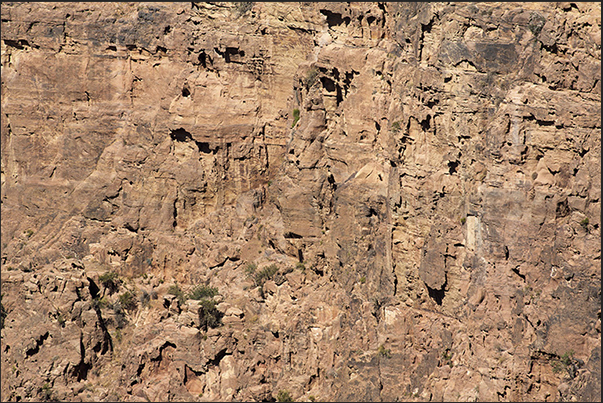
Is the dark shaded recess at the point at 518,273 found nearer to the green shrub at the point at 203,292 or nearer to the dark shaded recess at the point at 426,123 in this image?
the dark shaded recess at the point at 426,123

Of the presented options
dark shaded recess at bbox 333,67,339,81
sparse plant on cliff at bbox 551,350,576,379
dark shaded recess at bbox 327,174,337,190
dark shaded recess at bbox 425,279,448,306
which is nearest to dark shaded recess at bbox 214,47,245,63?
dark shaded recess at bbox 333,67,339,81

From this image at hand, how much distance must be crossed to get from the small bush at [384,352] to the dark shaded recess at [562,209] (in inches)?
443

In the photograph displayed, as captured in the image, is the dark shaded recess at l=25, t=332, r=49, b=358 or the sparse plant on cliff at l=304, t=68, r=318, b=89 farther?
the sparse plant on cliff at l=304, t=68, r=318, b=89

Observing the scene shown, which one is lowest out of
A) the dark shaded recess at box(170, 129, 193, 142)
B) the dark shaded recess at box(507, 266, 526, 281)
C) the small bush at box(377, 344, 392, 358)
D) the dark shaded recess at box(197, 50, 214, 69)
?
the small bush at box(377, 344, 392, 358)

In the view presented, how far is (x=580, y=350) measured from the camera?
47.9 metres

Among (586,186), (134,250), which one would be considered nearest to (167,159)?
(134,250)

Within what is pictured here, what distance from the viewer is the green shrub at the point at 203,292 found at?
58.6m

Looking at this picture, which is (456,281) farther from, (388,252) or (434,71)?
(434,71)

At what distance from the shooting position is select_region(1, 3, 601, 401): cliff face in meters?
48.7

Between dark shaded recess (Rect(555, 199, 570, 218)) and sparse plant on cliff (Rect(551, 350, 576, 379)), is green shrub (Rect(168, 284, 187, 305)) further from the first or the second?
dark shaded recess (Rect(555, 199, 570, 218))

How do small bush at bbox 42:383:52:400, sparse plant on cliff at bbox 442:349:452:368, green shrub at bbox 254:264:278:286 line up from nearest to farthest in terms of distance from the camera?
sparse plant on cliff at bbox 442:349:452:368 → small bush at bbox 42:383:52:400 → green shrub at bbox 254:264:278:286

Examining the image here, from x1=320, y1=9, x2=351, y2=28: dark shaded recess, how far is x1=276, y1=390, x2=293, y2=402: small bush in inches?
759

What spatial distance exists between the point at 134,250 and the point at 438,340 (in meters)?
18.7

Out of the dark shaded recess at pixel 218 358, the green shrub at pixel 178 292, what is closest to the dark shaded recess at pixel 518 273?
the dark shaded recess at pixel 218 358
